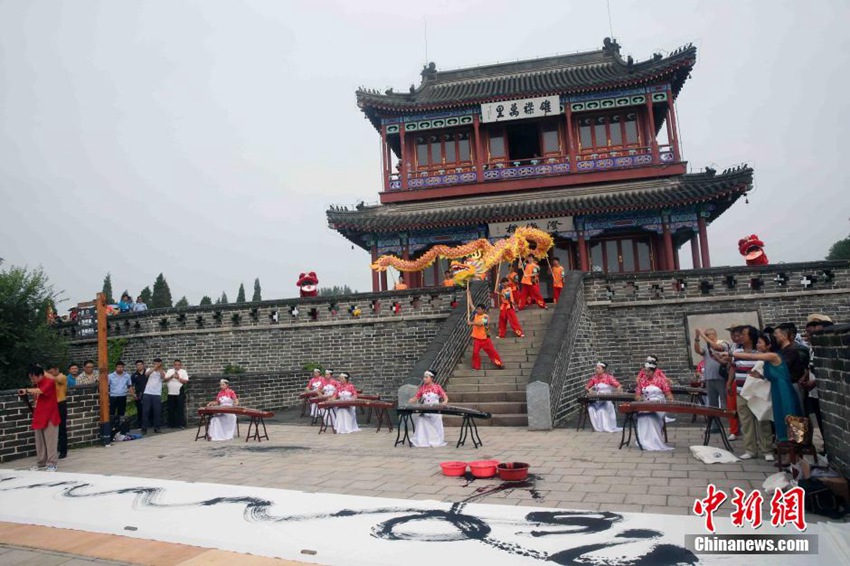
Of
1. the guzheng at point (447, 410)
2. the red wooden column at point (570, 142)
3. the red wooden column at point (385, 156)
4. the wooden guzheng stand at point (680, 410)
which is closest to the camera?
the wooden guzheng stand at point (680, 410)

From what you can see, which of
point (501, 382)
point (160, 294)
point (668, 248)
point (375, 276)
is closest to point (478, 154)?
point (375, 276)

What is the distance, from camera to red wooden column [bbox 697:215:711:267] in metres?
18.4

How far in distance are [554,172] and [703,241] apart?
5.53 m

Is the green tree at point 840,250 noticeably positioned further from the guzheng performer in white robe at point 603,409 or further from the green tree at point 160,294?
the green tree at point 160,294

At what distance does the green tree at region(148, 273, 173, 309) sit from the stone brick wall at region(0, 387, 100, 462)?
115 ft

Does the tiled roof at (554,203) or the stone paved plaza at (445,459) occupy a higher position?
the tiled roof at (554,203)

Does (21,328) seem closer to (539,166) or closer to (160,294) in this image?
(539,166)

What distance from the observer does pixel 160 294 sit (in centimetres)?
4253

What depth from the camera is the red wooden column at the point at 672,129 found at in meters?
19.5

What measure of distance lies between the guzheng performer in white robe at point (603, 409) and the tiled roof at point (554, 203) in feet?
34.0

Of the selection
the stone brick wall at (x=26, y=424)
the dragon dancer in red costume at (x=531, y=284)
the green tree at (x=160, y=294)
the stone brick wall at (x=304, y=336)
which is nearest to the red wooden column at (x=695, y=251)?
the dragon dancer in red costume at (x=531, y=284)

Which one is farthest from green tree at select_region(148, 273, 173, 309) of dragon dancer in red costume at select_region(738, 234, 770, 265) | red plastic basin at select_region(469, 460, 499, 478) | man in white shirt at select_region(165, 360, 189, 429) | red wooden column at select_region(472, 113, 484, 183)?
→ red plastic basin at select_region(469, 460, 499, 478)

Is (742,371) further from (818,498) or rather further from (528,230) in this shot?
(528,230)

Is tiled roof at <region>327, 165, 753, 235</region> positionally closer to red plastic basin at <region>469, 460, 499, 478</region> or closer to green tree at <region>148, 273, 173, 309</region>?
red plastic basin at <region>469, 460, 499, 478</region>
